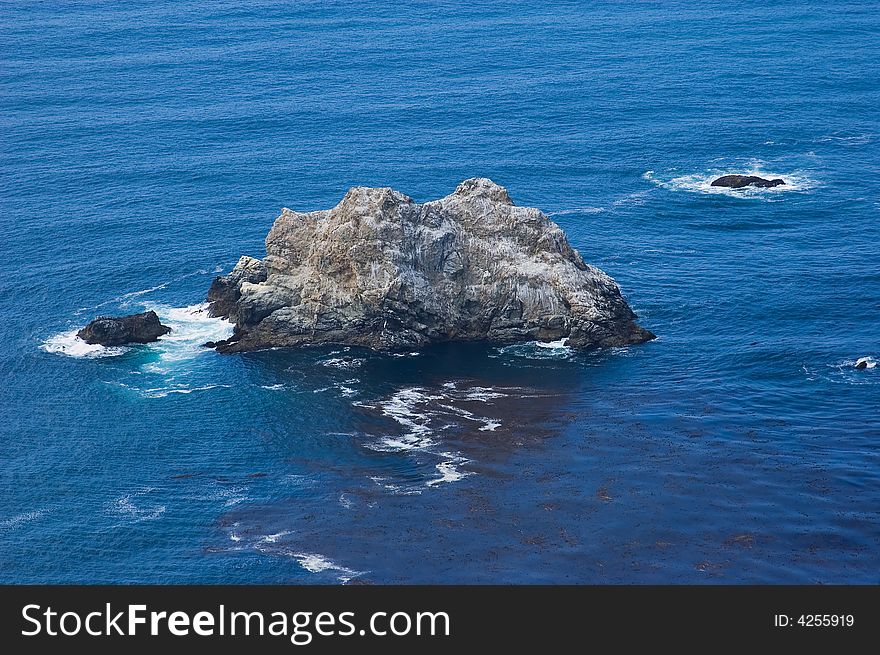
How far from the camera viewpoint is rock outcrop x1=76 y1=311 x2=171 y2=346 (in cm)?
18125

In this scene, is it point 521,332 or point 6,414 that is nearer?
point 6,414

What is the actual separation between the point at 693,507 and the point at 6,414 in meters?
84.0

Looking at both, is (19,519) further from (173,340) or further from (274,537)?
(173,340)

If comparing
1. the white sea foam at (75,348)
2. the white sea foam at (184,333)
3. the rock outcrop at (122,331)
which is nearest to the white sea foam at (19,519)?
the white sea foam at (184,333)

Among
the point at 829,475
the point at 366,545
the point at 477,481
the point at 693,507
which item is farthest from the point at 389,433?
the point at 829,475

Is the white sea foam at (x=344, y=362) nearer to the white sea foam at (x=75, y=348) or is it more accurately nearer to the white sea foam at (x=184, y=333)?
the white sea foam at (x=184, y=333)

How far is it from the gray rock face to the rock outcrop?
36.2ft

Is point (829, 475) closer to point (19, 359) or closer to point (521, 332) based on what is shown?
point (521, 332)

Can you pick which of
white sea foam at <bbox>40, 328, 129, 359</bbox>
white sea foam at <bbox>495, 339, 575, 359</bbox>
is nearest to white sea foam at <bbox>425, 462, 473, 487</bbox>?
white sea foam at <bbox>495, 339, 575, 359</bbox>

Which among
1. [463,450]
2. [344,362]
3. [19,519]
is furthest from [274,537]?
[344,362]

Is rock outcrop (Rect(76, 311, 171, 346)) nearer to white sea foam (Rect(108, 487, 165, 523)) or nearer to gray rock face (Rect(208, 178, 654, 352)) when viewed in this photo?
gray rock face (Rect(208, 178, 654, 352))

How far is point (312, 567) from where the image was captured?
130250 millimetres

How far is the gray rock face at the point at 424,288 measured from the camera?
176500 millimetres

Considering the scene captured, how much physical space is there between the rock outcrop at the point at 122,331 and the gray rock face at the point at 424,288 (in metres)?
11.0
